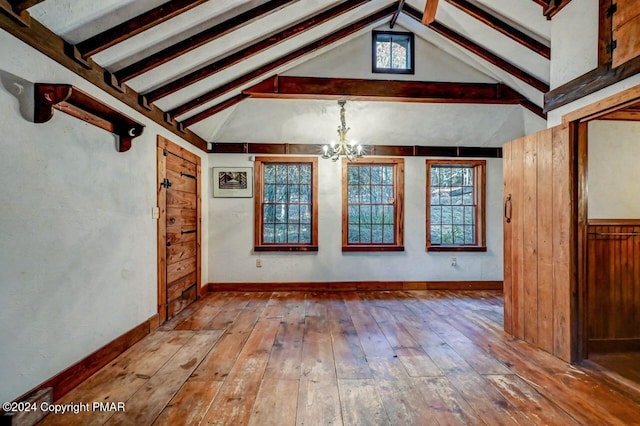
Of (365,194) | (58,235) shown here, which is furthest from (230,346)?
(365,194)

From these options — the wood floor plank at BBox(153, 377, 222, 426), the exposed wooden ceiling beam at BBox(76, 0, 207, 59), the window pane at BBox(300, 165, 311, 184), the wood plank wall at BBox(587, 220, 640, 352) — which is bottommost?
the wood floor plank at BBox(153, 377, 222, 426)

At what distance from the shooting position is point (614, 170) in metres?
3.08

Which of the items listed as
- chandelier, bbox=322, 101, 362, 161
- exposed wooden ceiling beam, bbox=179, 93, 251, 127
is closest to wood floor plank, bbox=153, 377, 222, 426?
chandelier, bbox=322, 101, 362, 161

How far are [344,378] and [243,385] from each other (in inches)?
29.3

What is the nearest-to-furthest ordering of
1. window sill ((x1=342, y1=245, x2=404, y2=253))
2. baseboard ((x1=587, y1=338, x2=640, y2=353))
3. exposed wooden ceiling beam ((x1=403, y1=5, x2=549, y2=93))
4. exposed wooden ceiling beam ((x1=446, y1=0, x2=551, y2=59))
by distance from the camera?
baseboard ((x1=587, y1=338, x2=640, y2=353)) < exposed wooden ceiling beam ((x1=446, y1=0, x2=551, y2=59)) < exposed wooden ceiling beam ((x1=403, y1=5, x2=549, y2=93)) < window sill ((x1=342, y1=245, x2=404, y2=253))

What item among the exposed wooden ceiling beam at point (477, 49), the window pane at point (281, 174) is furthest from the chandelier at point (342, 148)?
the exposed wooden ceiling beam at point (477, 49)

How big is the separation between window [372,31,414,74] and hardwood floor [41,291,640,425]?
3.44 metres

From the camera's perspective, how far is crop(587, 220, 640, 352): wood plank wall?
9.05ft

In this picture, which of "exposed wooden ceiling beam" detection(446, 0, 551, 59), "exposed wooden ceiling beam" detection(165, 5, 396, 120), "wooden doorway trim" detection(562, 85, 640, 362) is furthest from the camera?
"exposed wooden ceiling beam" detection(165, 5, 396, 120)

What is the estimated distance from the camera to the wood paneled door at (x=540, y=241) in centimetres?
255

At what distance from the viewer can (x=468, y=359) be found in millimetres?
2615

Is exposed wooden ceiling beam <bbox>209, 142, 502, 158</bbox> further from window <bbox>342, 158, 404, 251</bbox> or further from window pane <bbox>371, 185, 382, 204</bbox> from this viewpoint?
window pane <bbox>371, 185, 382, 204</bbox>

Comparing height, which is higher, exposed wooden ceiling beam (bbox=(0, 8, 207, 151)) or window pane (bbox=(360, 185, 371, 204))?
exposed wooden ceiling beam (bbox=(0, 8, 207, 151))

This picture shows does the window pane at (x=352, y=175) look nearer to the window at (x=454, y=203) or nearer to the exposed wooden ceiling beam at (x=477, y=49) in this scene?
the window at (x=454, y=203)
